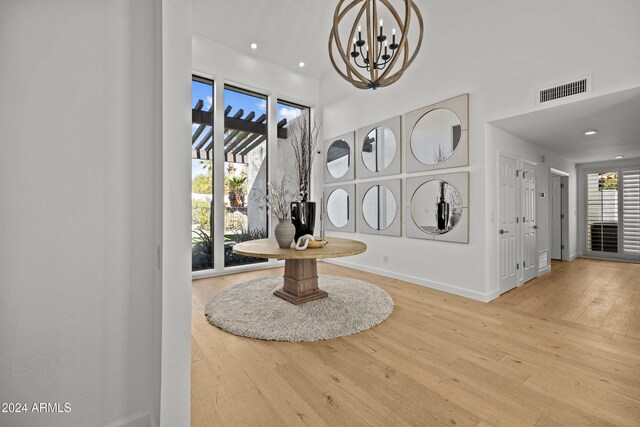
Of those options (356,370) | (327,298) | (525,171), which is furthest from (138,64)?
(525,171)

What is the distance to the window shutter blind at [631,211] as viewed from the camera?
5.73 metres

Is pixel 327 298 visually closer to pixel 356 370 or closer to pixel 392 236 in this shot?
pixel 356 370

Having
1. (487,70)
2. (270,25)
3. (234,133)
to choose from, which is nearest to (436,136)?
(487,70)

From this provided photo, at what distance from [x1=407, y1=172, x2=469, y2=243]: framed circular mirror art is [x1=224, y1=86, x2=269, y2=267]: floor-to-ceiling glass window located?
2.59 meters

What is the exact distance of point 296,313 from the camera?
2738mm

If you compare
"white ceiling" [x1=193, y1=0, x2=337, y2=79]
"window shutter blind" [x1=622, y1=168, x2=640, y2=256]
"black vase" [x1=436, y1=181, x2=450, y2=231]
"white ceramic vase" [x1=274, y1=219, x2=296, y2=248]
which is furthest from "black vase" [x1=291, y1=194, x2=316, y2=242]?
"window shutter blind" [x1=622, y1=168, x2=640, y2=256]

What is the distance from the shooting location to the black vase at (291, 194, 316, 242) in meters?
3.21

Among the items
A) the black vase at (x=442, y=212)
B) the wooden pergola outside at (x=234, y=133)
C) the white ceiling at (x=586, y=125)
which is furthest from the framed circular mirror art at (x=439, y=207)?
the wooden pergola outside at (x=234, y=133)

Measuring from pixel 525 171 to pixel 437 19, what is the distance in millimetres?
2614

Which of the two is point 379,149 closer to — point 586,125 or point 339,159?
point 339,159

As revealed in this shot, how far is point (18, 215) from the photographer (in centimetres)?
101

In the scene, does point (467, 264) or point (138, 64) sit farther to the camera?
point (467, 264)

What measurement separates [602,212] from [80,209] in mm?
9091

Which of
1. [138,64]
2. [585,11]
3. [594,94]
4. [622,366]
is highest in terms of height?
[585,11]
